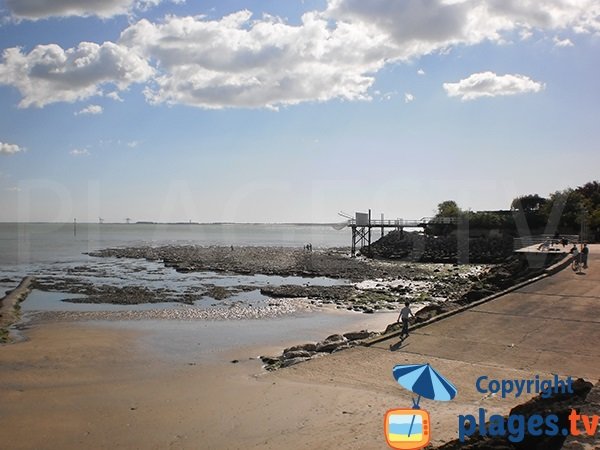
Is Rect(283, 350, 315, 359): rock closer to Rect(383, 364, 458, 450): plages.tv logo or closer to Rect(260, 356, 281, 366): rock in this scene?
Rect(260, 356, 281, 366): rock

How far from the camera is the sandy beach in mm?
8969

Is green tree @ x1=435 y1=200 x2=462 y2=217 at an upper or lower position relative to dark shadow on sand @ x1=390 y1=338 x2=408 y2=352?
upper

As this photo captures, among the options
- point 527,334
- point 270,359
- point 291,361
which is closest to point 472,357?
point 527,334

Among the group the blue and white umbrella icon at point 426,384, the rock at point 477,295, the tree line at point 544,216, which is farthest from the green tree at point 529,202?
the blue and white umbrella icon at point 426,384

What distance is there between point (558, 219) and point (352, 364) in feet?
161

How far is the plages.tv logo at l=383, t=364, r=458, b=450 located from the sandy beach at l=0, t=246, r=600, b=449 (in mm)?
639

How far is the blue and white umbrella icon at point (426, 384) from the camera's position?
645cm

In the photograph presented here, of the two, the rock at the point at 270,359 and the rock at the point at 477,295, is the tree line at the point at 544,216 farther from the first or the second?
the rock at the point at 270,359

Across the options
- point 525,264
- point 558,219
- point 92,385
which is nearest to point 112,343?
point 92,385

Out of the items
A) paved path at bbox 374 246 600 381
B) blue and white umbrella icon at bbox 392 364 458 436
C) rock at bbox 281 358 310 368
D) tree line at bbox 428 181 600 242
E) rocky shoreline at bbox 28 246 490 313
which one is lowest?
rocky shoreline at bbox 28 246 490 313

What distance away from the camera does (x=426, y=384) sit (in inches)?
259

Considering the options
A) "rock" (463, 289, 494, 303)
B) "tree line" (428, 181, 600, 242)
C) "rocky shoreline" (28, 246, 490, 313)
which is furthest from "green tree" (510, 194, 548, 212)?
"rock" (463, 289, 494, 303)

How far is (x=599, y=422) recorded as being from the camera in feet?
16.2

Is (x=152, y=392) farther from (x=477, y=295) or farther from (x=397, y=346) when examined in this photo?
(x=477, y=295)
